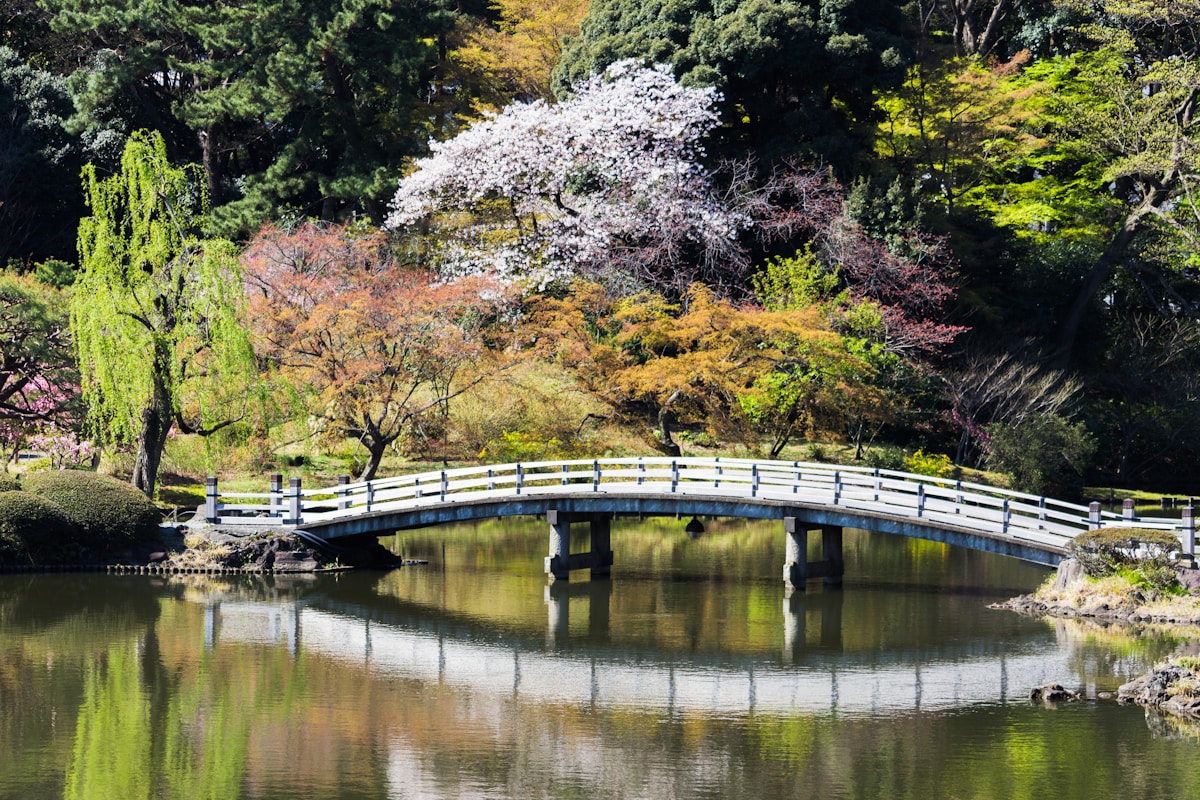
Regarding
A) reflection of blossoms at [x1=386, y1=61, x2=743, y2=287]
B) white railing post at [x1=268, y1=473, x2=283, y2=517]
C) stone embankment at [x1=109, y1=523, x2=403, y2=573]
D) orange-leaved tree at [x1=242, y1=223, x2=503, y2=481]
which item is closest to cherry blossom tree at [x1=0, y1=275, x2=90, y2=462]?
orange-leaved tree at [x1=242, y1=223, x2=503, y2=481]

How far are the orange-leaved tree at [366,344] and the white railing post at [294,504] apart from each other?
3793 mm

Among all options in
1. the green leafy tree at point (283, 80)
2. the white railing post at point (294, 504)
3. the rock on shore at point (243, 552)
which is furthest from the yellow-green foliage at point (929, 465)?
the green leafy tree at point (283, 80)

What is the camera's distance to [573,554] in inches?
1198

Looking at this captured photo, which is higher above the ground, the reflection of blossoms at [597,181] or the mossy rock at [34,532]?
the reflection of blossoms at [597,181]

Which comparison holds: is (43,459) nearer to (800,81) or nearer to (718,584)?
(718,584)

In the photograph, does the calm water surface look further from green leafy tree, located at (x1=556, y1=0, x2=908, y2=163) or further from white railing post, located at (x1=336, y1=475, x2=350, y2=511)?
green leafy tree, located at (x1=556, y1=0, x2=908, y2=163)

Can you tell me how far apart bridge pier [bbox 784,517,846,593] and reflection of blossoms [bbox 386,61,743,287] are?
13.7 m

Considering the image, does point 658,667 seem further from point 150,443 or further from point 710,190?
point 710,190

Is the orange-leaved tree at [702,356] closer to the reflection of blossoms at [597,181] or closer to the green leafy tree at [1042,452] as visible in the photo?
the reflection of blossoms at [597,181]

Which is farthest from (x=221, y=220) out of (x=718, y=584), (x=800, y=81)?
(x=718, y=584)

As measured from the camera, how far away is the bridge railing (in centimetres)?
2656

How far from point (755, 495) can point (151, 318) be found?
12.8m

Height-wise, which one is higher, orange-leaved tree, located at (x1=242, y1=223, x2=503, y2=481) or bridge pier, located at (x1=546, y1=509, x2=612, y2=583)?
orange-leaved tree, located at (x1=242, y1=223, x2=503, y2=481)

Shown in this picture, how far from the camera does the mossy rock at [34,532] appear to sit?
29.0 meters
